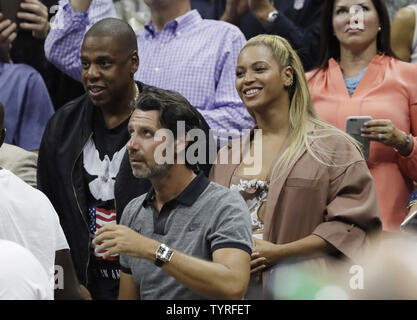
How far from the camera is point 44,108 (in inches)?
178

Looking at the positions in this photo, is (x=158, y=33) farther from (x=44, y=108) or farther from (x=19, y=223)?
(x=19, y=223)

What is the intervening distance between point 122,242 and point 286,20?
7.23ft

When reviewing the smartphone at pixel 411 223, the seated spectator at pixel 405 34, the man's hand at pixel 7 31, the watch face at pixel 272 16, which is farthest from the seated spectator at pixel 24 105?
the smartphone at pixel 411 223

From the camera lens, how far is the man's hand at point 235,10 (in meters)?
4.87

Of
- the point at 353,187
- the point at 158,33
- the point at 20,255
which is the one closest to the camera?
the point at 20,255

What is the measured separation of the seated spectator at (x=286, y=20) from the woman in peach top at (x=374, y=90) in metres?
0.23

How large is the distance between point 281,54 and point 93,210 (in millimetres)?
1125

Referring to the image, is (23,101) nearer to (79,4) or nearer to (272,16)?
(79,4)

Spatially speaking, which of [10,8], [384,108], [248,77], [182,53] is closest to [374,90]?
[384,108]

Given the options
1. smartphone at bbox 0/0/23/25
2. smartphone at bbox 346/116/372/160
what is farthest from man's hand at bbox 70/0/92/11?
smartphone at bbox 346/116/372/160

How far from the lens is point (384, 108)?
153 inches

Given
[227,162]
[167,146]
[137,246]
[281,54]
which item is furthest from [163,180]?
[281,54]

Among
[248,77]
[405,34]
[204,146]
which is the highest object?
[405,34]

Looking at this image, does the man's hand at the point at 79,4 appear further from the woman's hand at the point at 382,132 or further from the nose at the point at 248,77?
the woman's hand at the point at 382,132
